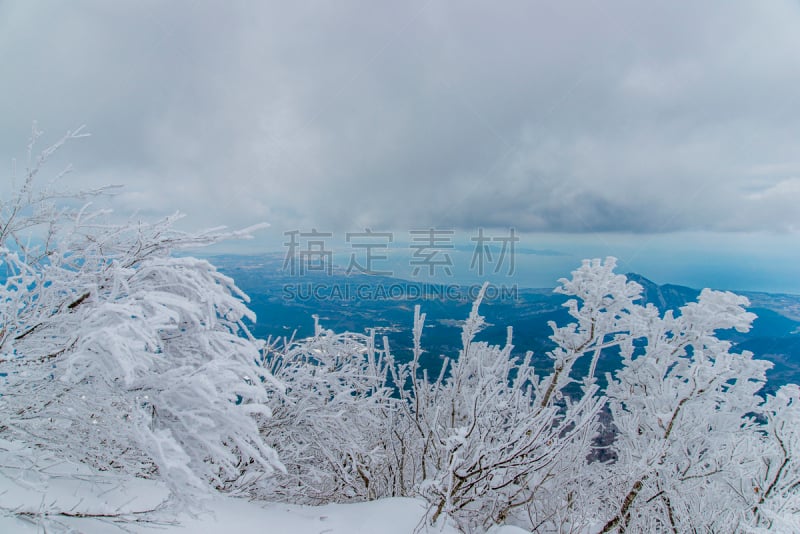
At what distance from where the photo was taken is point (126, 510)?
3.10 m

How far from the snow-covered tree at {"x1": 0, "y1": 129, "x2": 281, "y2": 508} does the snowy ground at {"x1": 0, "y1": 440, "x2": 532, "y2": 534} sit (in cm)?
22

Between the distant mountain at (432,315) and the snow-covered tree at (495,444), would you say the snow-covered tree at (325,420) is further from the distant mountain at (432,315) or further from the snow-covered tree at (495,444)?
the distant mountain at (432,315)

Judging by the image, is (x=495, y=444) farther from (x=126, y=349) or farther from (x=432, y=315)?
(x=432, y=315)

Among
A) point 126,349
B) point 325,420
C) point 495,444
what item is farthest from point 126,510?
point 495,444

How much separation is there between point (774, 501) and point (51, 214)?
886cm

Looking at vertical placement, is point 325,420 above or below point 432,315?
above

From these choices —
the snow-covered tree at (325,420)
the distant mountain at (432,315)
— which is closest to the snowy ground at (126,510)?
the snow-covered tree at (325,420)

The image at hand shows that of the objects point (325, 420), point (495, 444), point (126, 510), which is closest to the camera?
point (126, 510)

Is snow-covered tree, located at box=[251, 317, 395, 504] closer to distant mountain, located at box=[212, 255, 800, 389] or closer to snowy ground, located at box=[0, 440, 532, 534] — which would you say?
snowy ground, located at box=[0, 440, 532, 534]

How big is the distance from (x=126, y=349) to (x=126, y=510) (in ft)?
6.71

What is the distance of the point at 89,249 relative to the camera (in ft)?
9.43

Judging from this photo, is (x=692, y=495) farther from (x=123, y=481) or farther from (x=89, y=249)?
(x=89, y=249)

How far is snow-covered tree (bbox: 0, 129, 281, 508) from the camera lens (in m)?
Result: 2.24

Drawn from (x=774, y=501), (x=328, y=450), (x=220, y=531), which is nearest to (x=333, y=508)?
(x=328, y=450)
